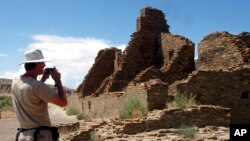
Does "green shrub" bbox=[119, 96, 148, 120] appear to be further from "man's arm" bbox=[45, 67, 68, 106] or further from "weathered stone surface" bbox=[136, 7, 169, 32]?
"weathered stone surface" bbox=[136, 7, 169, 32]

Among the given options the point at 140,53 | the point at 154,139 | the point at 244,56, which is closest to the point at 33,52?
the point at 154,139

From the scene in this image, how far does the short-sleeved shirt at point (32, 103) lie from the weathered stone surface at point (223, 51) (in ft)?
45.5

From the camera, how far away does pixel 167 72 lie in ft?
67.0

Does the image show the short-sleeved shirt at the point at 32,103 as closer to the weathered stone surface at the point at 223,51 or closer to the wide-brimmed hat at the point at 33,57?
the wide-brimmed hat at the point at 33,57

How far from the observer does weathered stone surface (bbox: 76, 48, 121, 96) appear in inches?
1106

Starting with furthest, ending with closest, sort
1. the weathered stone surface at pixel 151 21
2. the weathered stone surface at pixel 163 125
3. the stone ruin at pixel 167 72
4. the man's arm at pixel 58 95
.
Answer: the weathered stone surface at pixel 151 21 → the stone ruin at pixel 167 72 → the weathered stone surface at pixel 163 125 → the man's arm at pixel 58 95

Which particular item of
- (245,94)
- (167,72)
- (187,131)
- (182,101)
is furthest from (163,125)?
(167,72)

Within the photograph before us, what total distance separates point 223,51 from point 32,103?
1562cm

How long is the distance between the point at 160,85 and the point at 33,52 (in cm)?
878

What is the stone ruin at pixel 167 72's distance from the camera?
48.8 feet

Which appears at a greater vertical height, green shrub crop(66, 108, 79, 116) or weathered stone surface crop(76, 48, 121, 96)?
weathered stone surface crop(76, 48, 121, 96)

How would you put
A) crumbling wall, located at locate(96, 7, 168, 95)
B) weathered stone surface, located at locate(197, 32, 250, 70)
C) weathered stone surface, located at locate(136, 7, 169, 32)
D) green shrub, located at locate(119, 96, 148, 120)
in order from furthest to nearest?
weathered stone surface, located at locate(136, 7, 169, 32)
crumbling wall, located at locate(96, 7, 168, 95)
weathered stone surface, located at locate(197, 32, 250, 70)
green shrub, located at locate(119, 96, 148, 120)

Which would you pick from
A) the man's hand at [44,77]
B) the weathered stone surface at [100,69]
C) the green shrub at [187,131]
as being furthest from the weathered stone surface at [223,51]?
the man's hand at [44,77]

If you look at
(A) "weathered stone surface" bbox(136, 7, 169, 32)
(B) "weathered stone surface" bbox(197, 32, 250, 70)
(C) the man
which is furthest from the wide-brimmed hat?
(A) "weathered stone surface" bbox(136, 7, 169, 32)
